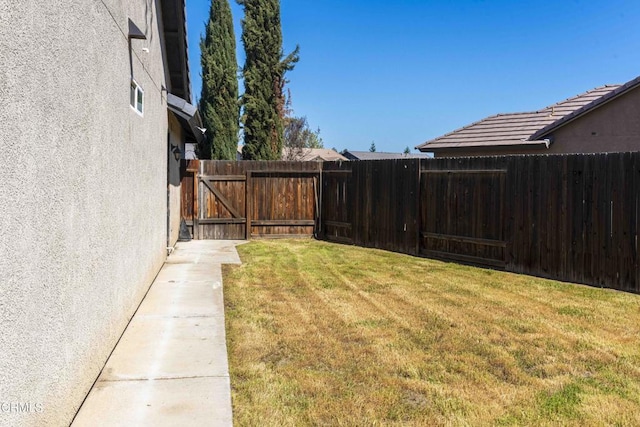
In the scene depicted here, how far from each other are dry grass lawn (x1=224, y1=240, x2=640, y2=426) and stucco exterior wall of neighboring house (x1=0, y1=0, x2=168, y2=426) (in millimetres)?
1187

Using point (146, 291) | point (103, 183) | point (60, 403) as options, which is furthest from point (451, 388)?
point (146, 291)

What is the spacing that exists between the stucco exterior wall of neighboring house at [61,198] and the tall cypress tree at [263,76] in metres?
16.2

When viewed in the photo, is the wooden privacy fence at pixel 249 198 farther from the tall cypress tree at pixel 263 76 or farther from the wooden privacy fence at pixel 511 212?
the tall cypress tree at pixel 263 76

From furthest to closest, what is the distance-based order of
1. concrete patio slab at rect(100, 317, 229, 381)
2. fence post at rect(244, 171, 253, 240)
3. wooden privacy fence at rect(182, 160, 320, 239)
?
fence post at rect(244, 171, 253, 240)
wooden privacy fence at rect(182, 160, 320, 239)
concrete patio slab at rect(100, 317, 229, 381)

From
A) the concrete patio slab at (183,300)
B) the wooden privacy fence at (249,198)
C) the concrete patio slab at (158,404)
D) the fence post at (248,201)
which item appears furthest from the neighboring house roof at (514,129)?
the concrete patio slab at (158,404)

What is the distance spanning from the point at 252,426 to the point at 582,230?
662 centimetres

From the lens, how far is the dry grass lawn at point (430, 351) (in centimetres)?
354

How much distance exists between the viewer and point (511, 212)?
9000mm

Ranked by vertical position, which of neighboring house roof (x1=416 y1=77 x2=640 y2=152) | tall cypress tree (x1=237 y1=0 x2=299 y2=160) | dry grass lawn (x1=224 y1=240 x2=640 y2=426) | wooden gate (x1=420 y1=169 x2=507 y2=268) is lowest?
dry grass lawn (x1=224 y1=240 x2=640 y2=426)

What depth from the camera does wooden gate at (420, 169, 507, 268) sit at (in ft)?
30.5

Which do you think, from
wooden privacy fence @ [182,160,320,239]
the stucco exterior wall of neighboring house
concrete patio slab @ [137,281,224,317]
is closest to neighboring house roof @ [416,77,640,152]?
wooden privacy fence @ [182,160,320,239]

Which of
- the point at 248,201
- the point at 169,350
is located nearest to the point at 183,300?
the point at 169,350

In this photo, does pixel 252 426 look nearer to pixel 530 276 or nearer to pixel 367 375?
pixel 367 375

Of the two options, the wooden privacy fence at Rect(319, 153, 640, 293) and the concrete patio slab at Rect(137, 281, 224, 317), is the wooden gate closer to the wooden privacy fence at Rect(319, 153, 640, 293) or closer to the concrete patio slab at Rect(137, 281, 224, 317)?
the wooden privacy fence at Rect(319, 153, 640, 293)
